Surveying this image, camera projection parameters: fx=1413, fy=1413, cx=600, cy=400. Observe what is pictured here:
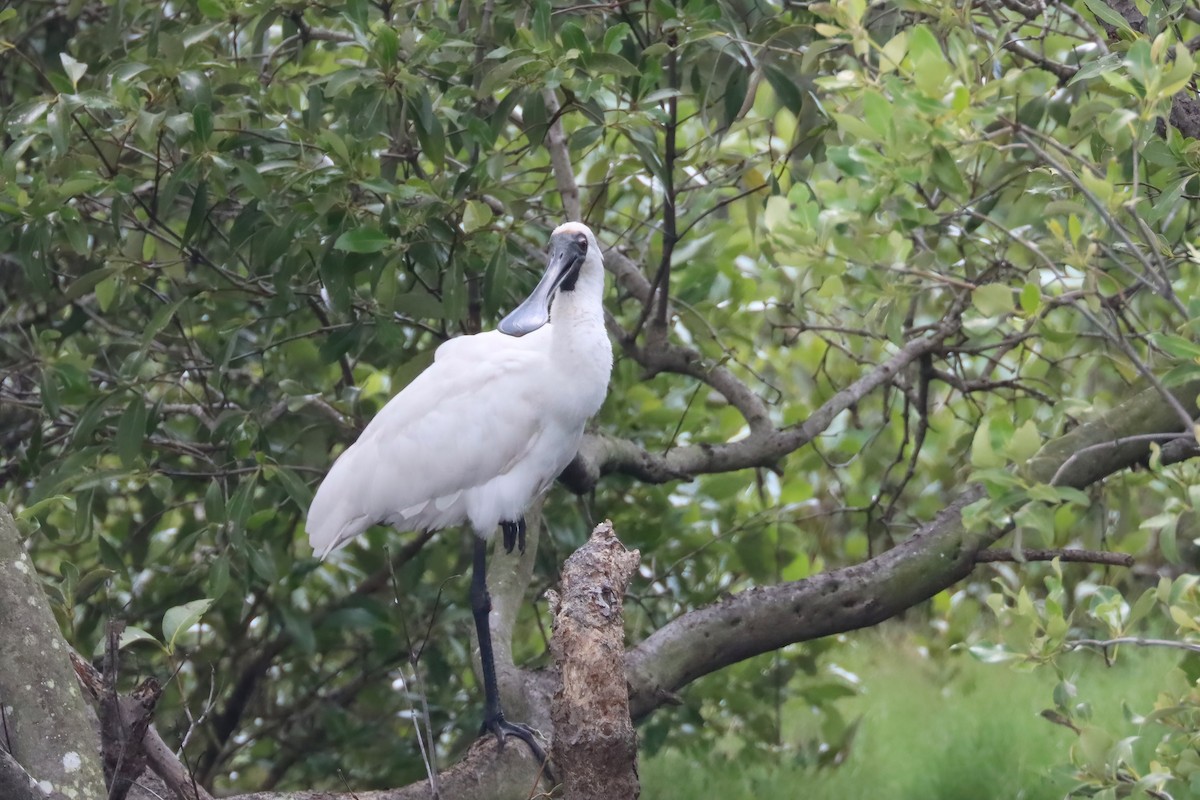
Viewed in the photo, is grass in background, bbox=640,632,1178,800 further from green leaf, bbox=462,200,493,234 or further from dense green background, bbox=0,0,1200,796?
green leaf, bbox=462,200,493,234

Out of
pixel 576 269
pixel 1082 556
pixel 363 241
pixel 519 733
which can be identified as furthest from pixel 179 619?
pixel 1082 556

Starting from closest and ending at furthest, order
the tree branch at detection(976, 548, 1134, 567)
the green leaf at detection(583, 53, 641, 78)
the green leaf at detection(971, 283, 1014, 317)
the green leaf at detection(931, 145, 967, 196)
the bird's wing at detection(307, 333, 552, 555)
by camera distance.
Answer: the green leaf at detection(971, 283, 1014, 317) → the green leaf at detection(931, 145, 967, 196) → the green leaf at detection(583, 53, 641, 78) → the tree branch at detection(976, 548, 1134, 567) → the bird's wing at detection(307, 333, 552, 555)

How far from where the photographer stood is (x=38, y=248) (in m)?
3.57

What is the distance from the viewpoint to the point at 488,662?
12.7 feet

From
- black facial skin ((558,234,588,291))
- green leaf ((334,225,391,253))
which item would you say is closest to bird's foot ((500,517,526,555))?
black facial skin ((558,234,588,291))

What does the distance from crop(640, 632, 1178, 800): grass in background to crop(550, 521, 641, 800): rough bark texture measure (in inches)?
88.4

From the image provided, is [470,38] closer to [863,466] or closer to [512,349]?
[512,349]

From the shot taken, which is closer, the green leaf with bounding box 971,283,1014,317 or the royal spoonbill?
the green leaf with bounding box 971,283,1014,317

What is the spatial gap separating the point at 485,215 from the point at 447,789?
4.51 ft

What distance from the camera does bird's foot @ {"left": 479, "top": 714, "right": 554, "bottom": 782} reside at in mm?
3490

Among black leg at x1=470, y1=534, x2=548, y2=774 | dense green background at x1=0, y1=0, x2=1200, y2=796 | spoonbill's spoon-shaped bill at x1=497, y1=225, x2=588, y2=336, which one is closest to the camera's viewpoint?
dense green background at x1=0, y1=0, x2=1200, y2=796

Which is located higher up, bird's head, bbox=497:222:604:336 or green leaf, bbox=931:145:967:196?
green leaf, bbox=931:145:967:196

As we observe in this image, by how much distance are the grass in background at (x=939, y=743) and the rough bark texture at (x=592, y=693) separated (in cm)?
225

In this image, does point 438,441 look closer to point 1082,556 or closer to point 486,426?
point 486,426
